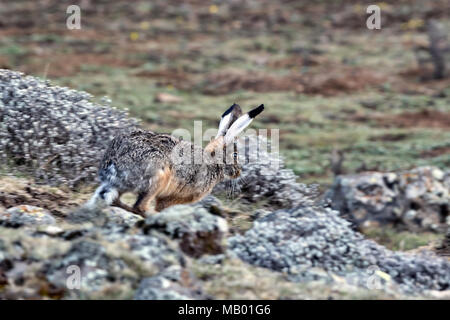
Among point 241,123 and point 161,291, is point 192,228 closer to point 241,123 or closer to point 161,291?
point 161,291

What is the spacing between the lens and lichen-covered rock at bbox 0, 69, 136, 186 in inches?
299

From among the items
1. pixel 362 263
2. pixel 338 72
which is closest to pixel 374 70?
pixel 338 72

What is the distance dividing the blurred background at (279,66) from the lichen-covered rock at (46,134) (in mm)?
4880

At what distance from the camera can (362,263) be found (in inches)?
233

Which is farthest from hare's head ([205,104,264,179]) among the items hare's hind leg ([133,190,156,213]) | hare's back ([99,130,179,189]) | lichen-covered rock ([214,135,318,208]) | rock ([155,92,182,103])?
rock ([155,92,182,103])

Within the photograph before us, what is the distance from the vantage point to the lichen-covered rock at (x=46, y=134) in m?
7.60

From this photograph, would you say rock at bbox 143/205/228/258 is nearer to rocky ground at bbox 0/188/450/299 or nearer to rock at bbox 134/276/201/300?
rocky ground at bbox 0/188/450/299

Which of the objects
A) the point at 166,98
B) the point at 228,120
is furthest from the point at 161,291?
the point at 166,98

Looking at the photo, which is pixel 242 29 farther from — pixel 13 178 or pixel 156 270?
pixel 156 270

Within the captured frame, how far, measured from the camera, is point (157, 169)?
6367 millimetres

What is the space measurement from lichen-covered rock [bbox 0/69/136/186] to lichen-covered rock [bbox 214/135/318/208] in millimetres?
1450

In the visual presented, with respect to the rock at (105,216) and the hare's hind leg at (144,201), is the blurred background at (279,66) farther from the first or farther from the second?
the rock at (105,216)

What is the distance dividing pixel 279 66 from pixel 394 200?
10987 mm
